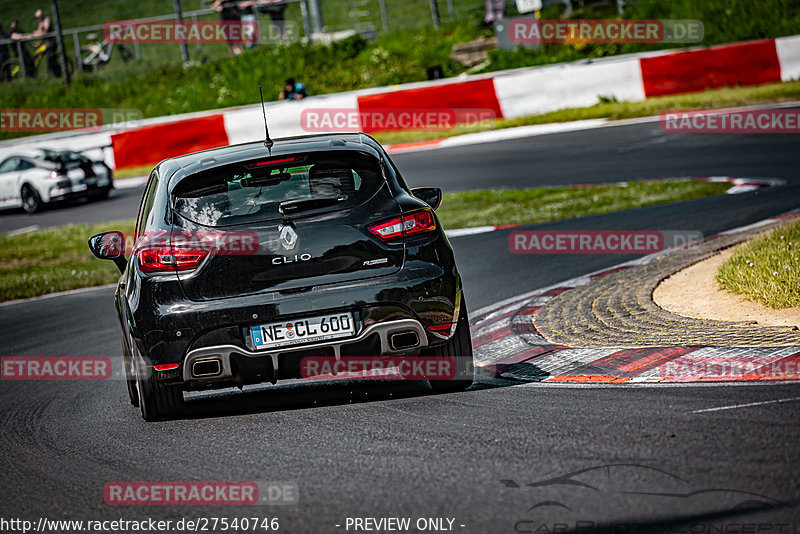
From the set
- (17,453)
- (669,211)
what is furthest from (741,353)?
(669,211)

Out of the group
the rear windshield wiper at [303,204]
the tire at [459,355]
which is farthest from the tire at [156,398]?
the tire at [459,355]

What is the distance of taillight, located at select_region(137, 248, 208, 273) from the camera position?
607cm

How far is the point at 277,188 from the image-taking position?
632 cm

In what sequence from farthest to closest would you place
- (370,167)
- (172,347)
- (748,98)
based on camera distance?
(748,98) < (370,167) < (172,347)

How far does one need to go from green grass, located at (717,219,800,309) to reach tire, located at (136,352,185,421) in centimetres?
388

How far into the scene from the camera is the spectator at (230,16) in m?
31.9

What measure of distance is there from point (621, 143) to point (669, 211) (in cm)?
670

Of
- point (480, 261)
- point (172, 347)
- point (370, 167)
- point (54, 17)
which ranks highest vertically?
point (54, 17)

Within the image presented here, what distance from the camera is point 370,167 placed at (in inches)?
254

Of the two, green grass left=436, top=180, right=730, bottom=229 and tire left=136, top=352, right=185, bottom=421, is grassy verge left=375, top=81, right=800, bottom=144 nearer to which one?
green grass left=436, top=180, right=730, bottom=229

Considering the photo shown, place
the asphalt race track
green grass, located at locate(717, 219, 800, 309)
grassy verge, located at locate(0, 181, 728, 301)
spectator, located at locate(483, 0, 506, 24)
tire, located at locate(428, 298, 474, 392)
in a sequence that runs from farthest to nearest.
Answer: spectator, located at locate(483, 0, 506, 24) < grassy verge, located at locate(0, 181, 728, 301) < green grass, located at locate(717, 219, 800, 309) < tire, located at locate(428, 298, 474, 392) < the asphalt race track

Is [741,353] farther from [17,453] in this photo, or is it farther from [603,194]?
[603,194]

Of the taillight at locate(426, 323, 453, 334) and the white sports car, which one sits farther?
the white sports car

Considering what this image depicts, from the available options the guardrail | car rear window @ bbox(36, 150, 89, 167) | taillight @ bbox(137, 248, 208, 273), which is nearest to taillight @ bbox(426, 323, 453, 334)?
taillight @ bbox(137, 248, 208, 273)
